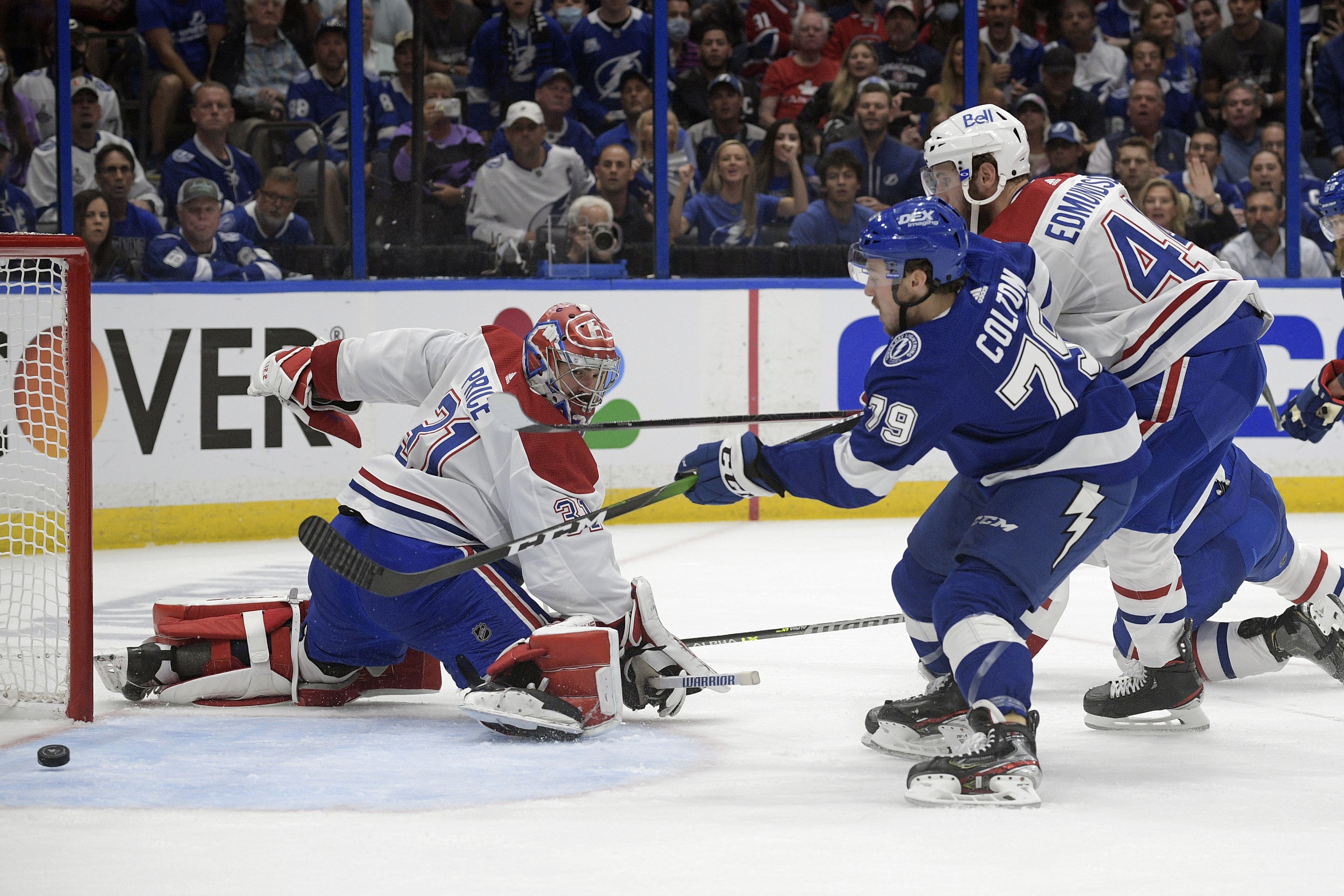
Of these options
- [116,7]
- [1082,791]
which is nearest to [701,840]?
[1082,791]

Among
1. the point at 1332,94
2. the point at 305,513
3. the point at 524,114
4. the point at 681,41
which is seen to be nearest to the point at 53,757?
the point at 305,513

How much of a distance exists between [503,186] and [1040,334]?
13.7 ft

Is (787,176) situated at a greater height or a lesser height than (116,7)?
lesser

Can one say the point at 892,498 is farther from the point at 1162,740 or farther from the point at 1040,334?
the point at 1040,334

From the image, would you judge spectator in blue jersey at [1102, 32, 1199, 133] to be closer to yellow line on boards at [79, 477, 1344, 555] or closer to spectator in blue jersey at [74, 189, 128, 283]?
yellow line on boards at [79, 477, 1344, 555]

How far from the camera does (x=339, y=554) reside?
121 inches

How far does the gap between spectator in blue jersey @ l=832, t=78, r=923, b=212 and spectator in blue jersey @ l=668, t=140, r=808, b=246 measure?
27 cm

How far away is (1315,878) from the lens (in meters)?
2.16

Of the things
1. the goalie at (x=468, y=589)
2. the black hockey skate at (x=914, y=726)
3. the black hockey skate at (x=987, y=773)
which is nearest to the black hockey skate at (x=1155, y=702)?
the black hockey skate at (x=914, y=726)

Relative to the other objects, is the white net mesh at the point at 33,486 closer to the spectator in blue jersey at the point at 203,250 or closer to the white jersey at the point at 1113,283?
the spectator in blue jersey at the point at 203,250

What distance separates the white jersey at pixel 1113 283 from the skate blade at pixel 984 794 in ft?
3.57

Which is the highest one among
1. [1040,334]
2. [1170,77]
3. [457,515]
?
[1170,77]

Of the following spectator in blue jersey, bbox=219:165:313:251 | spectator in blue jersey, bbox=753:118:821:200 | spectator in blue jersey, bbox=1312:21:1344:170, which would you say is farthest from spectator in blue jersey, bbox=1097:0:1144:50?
spectator in blue jersey, bbox=219:165:313:251

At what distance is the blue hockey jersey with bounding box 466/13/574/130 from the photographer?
668 centimetres
